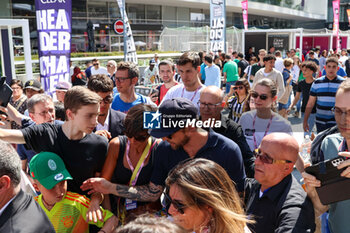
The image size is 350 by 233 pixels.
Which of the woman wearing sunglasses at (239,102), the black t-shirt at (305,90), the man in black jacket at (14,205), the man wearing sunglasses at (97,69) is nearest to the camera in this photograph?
the man in black jacket at (14,205)

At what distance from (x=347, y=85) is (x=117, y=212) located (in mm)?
1953

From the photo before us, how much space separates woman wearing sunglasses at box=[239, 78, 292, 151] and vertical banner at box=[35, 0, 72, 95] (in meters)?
3.41

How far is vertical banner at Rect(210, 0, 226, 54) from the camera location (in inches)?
523

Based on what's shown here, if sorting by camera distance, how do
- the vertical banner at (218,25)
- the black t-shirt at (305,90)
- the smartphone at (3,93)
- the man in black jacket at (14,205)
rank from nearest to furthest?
the man in black jacket at (14,205) → the smartphone at (3,93) → the black t-shirt at (305,90) → the vertical banner at (218,25)

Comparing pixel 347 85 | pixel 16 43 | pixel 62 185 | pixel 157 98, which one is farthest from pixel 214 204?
pixel 16 43

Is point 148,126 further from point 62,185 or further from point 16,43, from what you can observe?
point 16,43

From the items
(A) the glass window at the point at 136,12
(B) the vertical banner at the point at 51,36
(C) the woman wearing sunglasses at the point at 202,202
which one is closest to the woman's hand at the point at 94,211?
(C) the woman wearing sunglasses at the point at 202,202

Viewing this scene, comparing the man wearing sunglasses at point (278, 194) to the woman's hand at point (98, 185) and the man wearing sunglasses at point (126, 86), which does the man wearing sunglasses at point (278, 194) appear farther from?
the man wearing sunglasses at point (126, 86)

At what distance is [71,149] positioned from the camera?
2645 mm

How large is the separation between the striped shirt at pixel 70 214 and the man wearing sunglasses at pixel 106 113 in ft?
3.40

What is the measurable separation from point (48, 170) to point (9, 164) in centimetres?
56

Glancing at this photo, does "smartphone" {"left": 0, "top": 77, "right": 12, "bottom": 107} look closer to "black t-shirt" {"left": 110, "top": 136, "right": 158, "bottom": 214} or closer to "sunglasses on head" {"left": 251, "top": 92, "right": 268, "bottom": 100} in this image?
"black t-shirt" {"left": 110, "top": 136, "right": 158, "bottom": 214}

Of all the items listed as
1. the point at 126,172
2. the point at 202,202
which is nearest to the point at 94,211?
the point at 126,172

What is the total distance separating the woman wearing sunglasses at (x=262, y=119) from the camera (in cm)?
361
